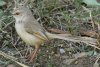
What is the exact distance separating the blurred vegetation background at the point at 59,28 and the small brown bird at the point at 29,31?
12.7 inches

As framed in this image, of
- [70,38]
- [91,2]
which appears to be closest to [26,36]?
[70,38]

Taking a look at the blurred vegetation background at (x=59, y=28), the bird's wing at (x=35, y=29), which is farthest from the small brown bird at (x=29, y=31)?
the blurred vegetation background at (x=59, y=28)

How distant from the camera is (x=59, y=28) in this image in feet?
22.5

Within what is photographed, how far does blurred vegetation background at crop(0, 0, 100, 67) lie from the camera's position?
6.36m

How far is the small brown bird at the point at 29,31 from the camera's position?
609 cm

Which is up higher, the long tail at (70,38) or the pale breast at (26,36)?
the pale breast at (26,36)

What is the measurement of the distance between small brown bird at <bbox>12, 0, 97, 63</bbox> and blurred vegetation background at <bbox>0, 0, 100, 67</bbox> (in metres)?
0.32

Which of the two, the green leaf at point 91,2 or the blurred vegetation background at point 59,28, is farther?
the green leaf at point 91,2

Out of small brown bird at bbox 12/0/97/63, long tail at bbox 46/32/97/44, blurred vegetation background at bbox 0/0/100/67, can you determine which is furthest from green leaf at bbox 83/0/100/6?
small brown bird at bbox 12/0/97/63

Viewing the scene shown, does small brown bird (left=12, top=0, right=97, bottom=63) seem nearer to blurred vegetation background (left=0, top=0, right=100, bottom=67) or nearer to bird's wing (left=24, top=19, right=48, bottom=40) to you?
bird's wing (left=24, top=19, right=48, bottom=40)

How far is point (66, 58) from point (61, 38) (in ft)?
1.11

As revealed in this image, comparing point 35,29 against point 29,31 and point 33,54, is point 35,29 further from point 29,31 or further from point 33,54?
point 33,54

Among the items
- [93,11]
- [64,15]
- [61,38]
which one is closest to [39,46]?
[61,38]

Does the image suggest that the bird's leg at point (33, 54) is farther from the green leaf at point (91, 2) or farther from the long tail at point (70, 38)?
the green leaf at point (91, 2)
